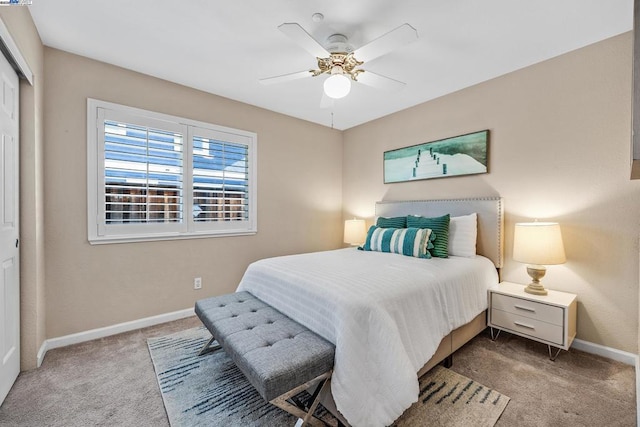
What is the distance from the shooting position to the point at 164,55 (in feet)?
7.89

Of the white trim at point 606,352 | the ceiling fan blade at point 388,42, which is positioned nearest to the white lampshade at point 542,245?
the white trim at point 606,352

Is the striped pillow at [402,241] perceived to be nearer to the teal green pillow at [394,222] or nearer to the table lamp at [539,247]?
the teal green pillow at [394,222]

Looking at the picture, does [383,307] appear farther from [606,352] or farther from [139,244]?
[139,244]

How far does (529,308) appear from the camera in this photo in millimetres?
2217

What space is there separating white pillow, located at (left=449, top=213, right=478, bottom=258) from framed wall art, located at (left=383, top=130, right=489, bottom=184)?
554 mm

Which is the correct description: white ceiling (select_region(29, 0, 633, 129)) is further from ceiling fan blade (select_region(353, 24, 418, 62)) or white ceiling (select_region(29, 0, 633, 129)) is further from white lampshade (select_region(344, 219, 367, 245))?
white lampshade (select_region(344, 219, 367, 245))

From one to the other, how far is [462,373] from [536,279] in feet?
3.49

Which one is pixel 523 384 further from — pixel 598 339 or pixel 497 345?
pixel 598 339

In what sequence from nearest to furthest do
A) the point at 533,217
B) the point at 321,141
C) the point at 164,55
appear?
the point at 164,55 → the point at 533,217 → the point at 321,141

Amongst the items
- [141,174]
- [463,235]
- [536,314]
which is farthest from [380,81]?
[141,174]

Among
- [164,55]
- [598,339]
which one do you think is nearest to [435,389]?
[598,339]

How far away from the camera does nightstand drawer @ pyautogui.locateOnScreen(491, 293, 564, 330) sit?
209 centimetres

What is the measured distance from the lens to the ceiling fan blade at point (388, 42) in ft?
5.46

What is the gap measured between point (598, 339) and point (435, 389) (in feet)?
5.10
